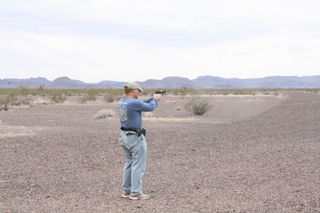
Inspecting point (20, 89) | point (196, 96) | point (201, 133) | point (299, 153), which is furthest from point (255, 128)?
point (20, 89)

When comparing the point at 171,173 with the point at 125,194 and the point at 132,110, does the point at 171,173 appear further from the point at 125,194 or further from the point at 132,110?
the point at 132,110

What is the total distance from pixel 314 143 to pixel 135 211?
366 inches

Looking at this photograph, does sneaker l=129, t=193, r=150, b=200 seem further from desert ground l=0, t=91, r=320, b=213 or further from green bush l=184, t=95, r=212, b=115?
green bush l=184, t=95, r=212, b=115

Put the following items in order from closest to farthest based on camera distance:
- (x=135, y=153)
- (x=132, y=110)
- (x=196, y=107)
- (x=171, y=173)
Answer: (x=132, y=110) → (x=135, y=153) → (x=171, y=173) → (x=196, y=107)

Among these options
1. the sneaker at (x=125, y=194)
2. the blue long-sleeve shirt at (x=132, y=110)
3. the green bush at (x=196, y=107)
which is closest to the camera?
the blue long-sleeve shirt at (x=132, y=110)

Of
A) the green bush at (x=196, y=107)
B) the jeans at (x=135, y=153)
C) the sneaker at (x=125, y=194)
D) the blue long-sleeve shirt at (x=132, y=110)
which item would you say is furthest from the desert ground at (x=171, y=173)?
the green bush at (x=196, y=107)

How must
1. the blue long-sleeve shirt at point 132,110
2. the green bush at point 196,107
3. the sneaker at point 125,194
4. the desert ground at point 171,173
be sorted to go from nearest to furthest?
the desert ground at point 171,173 → the blue long-sleeve shirt at point 132,110 → the sneaker at point 125,194 → the green bush at point 196,107

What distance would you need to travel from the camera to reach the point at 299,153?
471 inches

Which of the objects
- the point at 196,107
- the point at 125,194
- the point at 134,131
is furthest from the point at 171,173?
the point at 196,107

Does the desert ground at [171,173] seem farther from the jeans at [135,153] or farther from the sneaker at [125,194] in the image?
the jeans at [135,153]

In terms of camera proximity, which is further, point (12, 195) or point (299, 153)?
point (299, 153)

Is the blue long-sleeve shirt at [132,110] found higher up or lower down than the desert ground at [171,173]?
higher up

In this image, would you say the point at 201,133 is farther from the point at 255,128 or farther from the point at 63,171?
the point at 63,171

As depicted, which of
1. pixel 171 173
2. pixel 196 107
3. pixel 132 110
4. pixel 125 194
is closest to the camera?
pixel 132 110
